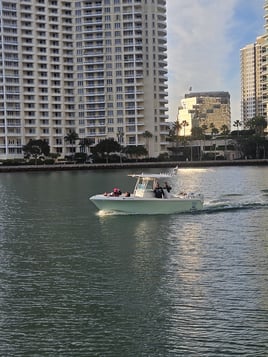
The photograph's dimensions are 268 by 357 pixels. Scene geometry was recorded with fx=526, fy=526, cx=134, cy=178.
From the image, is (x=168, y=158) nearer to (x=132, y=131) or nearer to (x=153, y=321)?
(x=132, y=131)

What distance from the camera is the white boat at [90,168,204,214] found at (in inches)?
1672

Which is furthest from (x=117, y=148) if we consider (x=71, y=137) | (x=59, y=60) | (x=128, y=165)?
(x=59, y=60)

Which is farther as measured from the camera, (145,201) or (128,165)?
(128,165)

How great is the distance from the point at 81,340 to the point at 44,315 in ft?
9.04

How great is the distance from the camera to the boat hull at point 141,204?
42.4 metres

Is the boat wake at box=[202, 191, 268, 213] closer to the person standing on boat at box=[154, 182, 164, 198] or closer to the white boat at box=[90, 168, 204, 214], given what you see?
the white boat at box=[90, 168, 204, 214]

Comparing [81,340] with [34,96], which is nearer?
[81,340]

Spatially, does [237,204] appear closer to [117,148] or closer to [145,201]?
[145,201]

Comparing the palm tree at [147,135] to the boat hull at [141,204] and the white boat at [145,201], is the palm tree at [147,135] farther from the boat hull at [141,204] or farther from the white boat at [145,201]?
the boat hull at [141,204]

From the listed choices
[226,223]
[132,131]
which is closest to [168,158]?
[132,131]

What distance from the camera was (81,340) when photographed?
15969 mm

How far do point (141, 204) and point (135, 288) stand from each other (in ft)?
70.3

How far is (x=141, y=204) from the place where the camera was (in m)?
42.6

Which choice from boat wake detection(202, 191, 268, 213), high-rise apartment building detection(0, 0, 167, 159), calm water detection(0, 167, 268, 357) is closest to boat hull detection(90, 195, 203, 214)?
calm water detection(0, 167, 268, 357)
